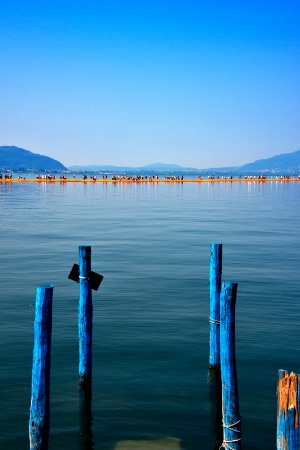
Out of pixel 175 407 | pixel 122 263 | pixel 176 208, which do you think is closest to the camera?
pixel 175 407

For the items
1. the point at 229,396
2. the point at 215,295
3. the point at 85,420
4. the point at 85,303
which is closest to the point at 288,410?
the point at 229,396

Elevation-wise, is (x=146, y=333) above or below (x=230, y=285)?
below

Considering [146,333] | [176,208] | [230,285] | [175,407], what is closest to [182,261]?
[146,333]

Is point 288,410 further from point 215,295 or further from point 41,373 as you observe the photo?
point 215,295

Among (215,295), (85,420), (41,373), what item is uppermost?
(215,295)

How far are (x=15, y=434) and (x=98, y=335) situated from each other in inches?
214

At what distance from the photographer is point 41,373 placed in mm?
9273

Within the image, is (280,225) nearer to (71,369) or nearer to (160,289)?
(160,289)

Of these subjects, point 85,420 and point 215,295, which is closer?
point 85,420

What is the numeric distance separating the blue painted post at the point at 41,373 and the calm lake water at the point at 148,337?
1.24m

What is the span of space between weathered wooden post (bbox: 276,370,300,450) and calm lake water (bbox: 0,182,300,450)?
3.35 m

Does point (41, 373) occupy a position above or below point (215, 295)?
below

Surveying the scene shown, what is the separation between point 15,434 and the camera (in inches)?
428

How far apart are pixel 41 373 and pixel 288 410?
3904 mm
